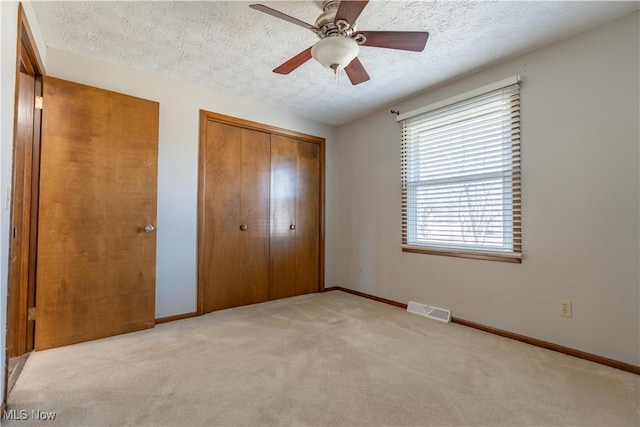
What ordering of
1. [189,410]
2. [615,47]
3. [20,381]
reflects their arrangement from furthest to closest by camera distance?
[615,47], [20,381], [189,410]

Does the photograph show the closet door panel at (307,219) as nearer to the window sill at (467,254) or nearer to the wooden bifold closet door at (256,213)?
the wooden bifold closet door at (256,213)

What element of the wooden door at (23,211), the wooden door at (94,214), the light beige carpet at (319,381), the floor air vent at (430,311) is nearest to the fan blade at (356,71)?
the wooden door at (94,214)

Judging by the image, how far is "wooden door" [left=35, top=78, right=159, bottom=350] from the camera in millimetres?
2238

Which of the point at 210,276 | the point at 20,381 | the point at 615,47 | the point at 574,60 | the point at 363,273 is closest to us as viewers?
the point at 20,381

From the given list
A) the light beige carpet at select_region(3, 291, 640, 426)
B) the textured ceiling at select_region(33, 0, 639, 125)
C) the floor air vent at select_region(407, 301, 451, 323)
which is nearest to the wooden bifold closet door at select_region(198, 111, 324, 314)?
the textured ceiling at select_region(33, 0, 639, 125)

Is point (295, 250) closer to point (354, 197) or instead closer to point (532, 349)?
point (354, 197)

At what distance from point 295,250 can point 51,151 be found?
253 centimetres

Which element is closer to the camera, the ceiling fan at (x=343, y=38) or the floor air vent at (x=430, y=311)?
the ceiling fan at (x=343, y=38)

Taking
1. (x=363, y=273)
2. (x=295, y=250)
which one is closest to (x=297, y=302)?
(x=295, y=250)

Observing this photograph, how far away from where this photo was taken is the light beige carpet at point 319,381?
149 cm

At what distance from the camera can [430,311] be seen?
119 inches

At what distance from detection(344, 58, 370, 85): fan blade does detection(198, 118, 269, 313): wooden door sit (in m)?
1.64

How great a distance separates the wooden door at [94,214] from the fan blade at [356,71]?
1764 mm

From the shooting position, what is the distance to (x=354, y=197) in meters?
4.01
